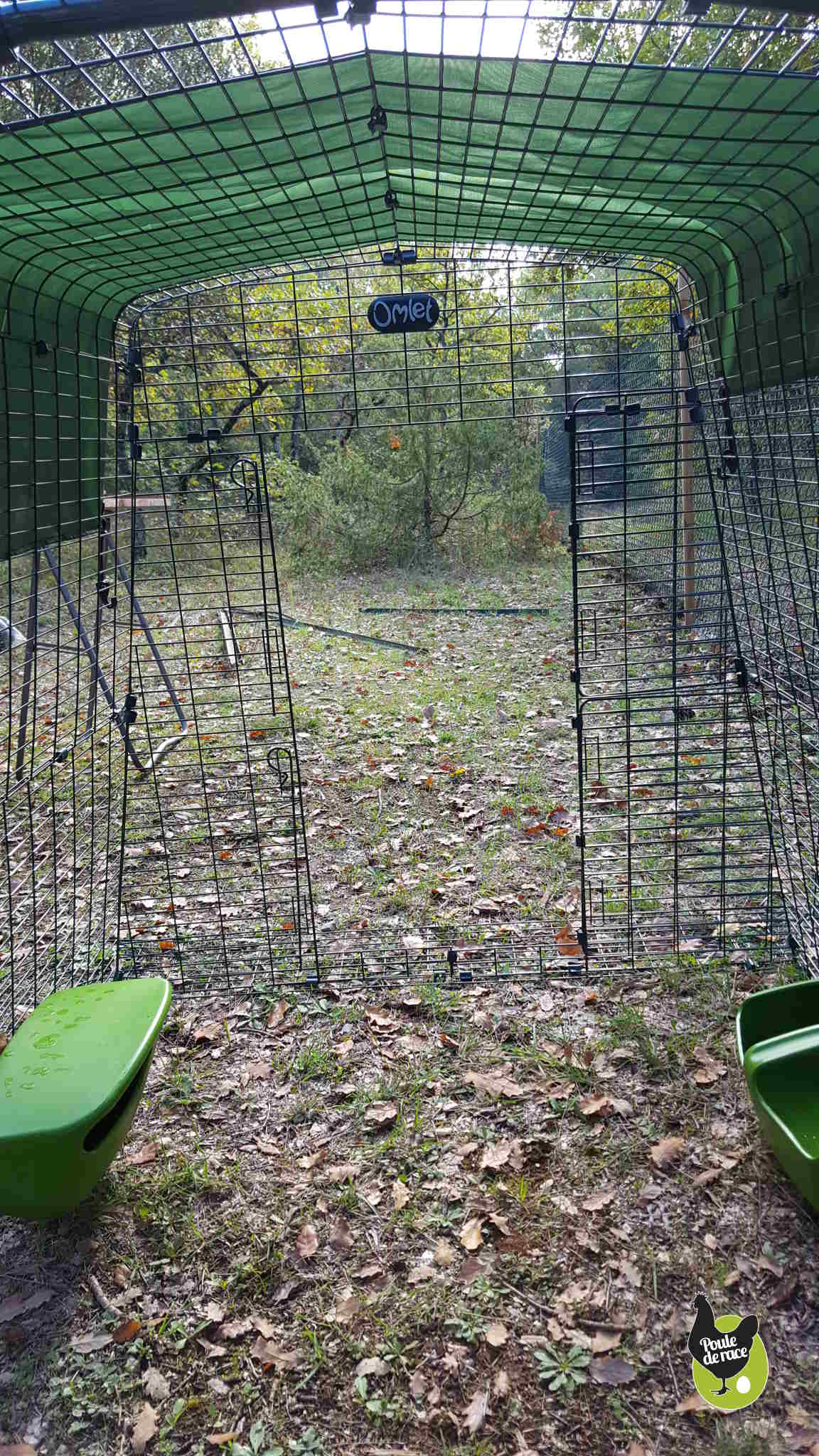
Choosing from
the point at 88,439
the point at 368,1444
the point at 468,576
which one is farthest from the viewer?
the point at 468,576

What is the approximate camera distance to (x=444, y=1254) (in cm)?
218

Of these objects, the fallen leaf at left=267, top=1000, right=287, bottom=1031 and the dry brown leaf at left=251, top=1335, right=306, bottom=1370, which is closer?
the dry brown leaf at left=251, top=1335, right=306, bottom=1370

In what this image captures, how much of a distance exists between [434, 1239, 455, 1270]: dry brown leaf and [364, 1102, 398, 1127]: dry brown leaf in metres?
0.43

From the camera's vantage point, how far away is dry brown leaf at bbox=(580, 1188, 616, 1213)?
7.42 feet

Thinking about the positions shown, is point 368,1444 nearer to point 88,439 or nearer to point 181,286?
point 88,439

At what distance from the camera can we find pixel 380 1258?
7.20ft

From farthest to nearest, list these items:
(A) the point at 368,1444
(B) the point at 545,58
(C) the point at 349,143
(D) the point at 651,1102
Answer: (D) the point at 651,1102, (C) the point at 349,143, (B) the point at 545,58, (A) the point at 368,1444

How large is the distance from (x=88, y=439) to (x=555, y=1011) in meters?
2.59

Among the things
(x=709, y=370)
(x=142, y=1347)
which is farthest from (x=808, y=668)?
(x=142, y=1347)

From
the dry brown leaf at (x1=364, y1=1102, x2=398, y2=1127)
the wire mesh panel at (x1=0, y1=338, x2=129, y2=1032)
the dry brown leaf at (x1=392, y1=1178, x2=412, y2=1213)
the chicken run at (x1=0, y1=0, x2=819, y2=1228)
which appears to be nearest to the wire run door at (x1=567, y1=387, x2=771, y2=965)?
the chicken run at (x1=0, y1=0, x2=819, y2=1228)

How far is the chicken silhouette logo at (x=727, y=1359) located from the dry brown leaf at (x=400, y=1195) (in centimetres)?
75

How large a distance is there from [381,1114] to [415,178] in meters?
2.77

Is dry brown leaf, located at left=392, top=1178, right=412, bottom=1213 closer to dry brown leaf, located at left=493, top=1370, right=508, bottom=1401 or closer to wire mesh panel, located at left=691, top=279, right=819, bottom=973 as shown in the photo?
dry brown leaf, located at left=493, top=1370, right=508, bottom=1401

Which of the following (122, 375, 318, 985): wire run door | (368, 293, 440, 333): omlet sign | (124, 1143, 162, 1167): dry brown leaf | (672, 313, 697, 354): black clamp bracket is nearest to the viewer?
(124, 1143, 162, 1167): dry brown leaf
